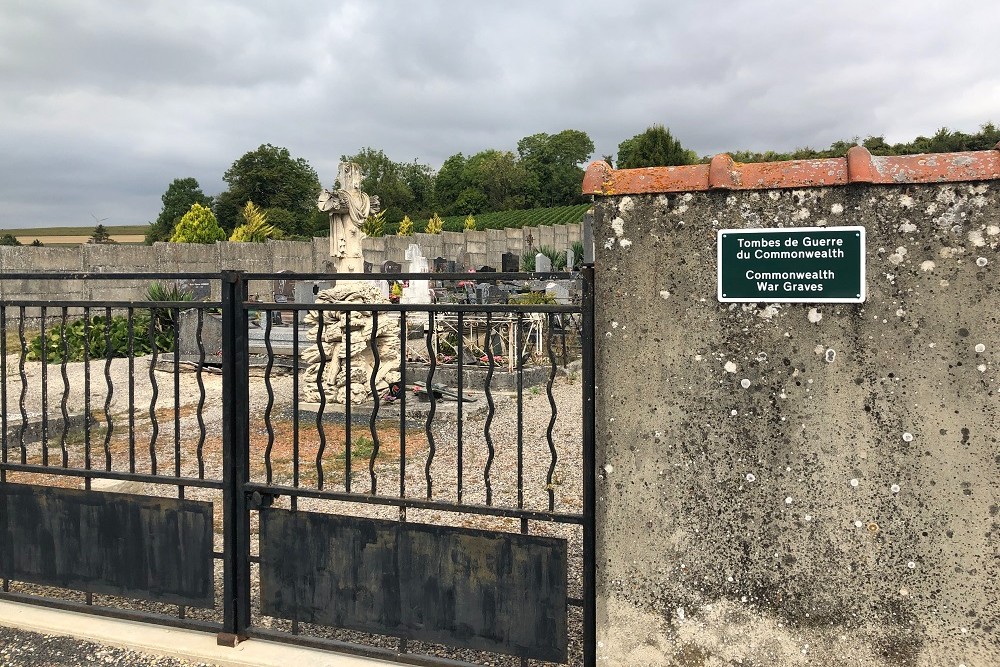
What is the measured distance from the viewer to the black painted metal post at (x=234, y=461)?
3.41 m

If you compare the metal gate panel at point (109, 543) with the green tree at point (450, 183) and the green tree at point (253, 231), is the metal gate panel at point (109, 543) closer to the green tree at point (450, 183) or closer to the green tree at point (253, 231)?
the green tree at point (253, 231)

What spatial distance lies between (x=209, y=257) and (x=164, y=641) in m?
20.8

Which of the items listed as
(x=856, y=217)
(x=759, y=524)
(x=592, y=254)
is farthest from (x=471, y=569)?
(x=856, y=217)

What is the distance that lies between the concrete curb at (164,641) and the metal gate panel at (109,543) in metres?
0.19

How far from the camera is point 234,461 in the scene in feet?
11.2

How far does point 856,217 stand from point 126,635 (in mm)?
3844

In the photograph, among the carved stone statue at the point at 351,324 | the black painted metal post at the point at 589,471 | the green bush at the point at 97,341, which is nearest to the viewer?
the black painted metal post at the point at 589,471

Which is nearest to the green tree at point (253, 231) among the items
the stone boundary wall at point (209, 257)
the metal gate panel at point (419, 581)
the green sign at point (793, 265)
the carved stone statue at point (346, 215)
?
the stone boundary wall at point (209, 257)

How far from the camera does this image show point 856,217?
2523 mm

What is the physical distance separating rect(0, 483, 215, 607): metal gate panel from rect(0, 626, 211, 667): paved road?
0.84ft

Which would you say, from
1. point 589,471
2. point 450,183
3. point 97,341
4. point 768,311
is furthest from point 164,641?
point 450,183

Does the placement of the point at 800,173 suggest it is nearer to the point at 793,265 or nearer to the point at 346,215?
the point at 793,265

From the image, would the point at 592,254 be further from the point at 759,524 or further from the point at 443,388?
the point at 443,388

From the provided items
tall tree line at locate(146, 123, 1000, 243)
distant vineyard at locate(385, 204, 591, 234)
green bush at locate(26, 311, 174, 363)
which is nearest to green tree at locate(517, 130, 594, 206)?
tall tree line at locate(146, 123, 1000, 243)
